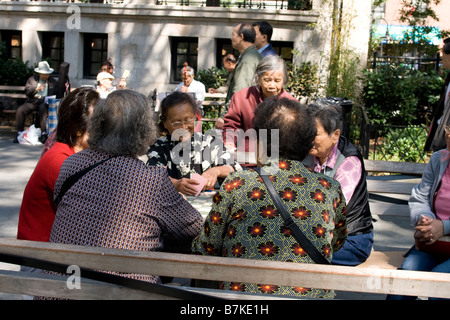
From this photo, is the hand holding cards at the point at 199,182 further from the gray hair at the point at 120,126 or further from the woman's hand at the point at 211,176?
the gray hair at the point at 120,126

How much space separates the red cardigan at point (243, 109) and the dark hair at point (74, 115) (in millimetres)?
1941

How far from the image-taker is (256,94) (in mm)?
5391

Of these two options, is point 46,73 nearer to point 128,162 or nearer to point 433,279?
point 128,162

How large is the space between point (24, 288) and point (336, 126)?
7.85 ft

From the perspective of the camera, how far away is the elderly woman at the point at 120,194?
2789 millimetres

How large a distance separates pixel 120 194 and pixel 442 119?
4714 millimetres

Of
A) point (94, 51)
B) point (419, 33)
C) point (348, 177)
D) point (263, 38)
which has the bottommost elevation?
point (348, 177)

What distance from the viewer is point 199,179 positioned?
3744mm

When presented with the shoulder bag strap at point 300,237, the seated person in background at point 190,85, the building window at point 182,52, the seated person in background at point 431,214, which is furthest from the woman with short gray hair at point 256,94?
the building window at point 182,52

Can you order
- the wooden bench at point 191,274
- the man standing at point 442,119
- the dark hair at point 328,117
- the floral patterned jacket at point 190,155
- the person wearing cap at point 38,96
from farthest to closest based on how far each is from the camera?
1. the person wearing cap at point 38,96
2. the man standing at point 442,119
3. the floral patterned jacket at point 190,155
4. the dark hair at point 328,117
5. the wooden bench at point 191,274

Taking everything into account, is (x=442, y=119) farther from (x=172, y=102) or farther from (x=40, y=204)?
(x=40, y=204)

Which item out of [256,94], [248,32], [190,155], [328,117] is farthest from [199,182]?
[248,32]

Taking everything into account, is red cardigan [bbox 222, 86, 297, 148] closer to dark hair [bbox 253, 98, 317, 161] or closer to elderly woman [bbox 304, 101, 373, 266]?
elderly woman [bbox 304, 101, 373, 266]

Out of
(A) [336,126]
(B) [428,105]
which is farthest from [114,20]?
(A) [336,126]
